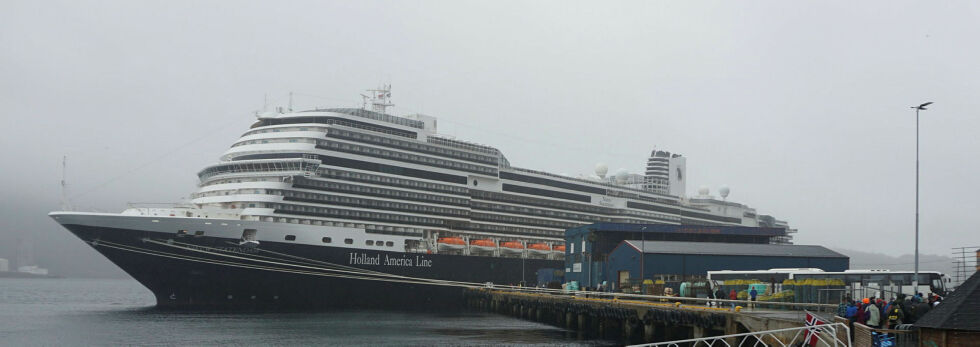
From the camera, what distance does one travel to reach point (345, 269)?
66.9 metres

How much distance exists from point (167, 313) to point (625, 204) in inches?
2071

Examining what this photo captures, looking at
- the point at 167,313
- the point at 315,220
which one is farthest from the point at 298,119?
the point at 167,313

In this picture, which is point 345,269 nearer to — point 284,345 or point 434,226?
point 434,226

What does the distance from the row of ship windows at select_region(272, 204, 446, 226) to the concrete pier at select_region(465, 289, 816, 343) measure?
923cm

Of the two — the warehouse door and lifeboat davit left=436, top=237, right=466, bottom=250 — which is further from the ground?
lifeboat davit left=436, top=237, right=466, bottom=250

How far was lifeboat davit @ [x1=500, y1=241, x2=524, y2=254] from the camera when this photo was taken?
265 feet

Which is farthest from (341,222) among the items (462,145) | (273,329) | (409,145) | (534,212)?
(534,212)

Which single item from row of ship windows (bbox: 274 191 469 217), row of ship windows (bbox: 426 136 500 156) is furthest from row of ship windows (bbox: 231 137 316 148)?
row of ship windows (bbox: 426 136 500 156)

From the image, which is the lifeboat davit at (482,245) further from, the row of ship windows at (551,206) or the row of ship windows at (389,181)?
the row of ship windows at (389,181)

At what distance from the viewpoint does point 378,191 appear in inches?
2817

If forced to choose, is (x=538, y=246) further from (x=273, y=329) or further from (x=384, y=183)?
(x=273, y=329)

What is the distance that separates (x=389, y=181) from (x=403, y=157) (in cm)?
264

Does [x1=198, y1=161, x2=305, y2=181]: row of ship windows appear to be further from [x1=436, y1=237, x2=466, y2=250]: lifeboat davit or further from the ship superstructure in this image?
[x1=436, y1=237, x2=466, y2=250]: lifeboat davit

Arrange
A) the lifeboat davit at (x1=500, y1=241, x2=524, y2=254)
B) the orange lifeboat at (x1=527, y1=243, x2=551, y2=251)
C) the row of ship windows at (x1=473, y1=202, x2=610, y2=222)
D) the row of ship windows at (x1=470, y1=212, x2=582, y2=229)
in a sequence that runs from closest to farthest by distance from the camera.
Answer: the lifeboat davit at (x1=500, y1=241, x2=524, y2=254), the row of ship windows at (x1=470, y1=212, x2=582, y2=229), the row of ship windows at (x1=473, y1=202, x2=610, y2=222), the orange lifeboat at (x1=527, y1=243, x2=551, y2=251)
